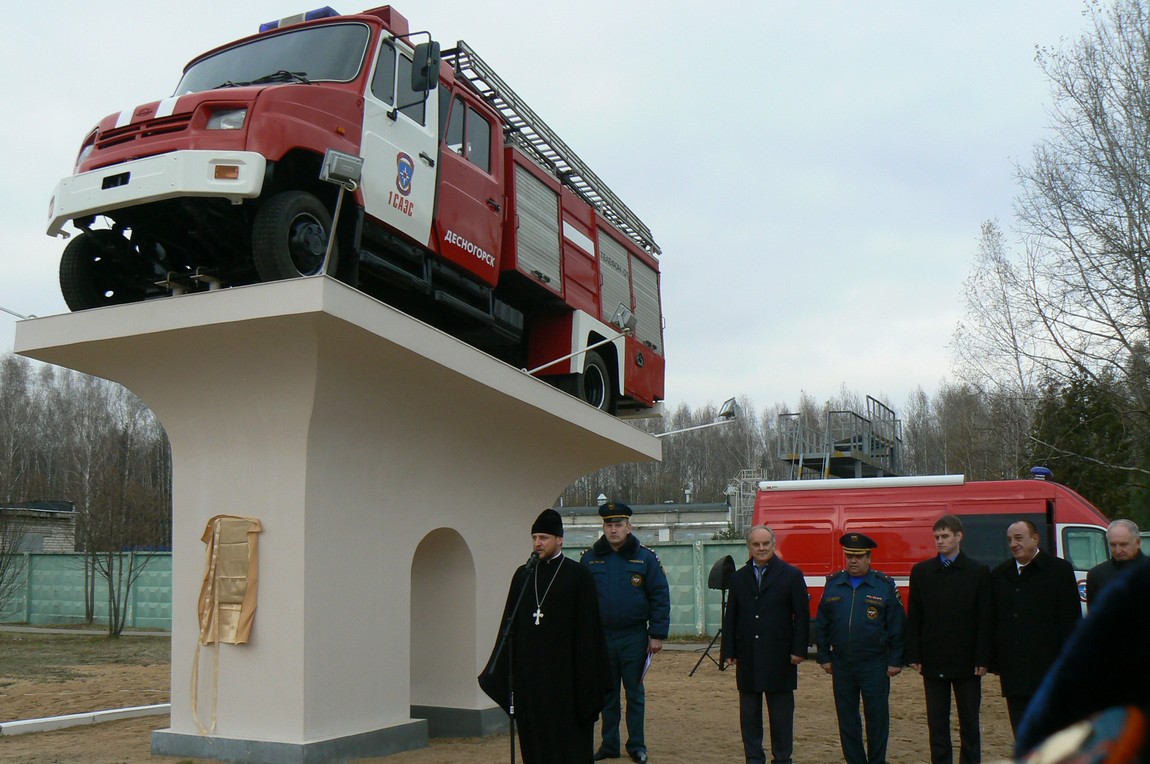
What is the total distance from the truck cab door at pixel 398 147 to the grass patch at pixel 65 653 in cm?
1019

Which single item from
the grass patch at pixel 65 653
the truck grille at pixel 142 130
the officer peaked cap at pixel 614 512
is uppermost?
the truck grille at pixel 142 130

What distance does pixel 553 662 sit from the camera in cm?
681

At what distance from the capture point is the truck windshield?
888 cm

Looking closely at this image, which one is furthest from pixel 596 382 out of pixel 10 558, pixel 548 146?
pixel 10 558

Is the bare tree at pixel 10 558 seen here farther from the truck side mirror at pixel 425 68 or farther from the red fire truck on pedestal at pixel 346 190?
the truck side mirror at pixel 425 68

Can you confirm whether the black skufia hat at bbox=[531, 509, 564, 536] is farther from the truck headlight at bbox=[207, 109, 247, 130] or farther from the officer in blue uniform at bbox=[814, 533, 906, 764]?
the truck headlight at bbox=[207, 109, 247, 130]

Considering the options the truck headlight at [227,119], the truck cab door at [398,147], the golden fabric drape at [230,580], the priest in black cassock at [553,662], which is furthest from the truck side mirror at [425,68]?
the priest in black cassock at [553,662]

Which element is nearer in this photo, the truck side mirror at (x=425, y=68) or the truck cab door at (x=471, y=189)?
the truck side mirror at (x=425, y=68)

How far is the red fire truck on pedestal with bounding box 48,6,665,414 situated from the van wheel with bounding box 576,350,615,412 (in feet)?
1.25

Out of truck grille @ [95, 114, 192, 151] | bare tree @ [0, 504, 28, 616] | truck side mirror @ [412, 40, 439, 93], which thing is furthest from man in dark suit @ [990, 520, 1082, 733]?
bare tree @ [0, 504, 28, 616]

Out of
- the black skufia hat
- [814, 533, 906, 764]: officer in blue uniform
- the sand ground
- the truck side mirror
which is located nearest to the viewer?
the black skufia hat

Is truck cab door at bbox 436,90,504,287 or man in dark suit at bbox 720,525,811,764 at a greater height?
truck cab door at bbox 436,90,504,287

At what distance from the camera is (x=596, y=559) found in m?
9.09

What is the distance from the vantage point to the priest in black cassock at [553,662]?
6.69 meters
